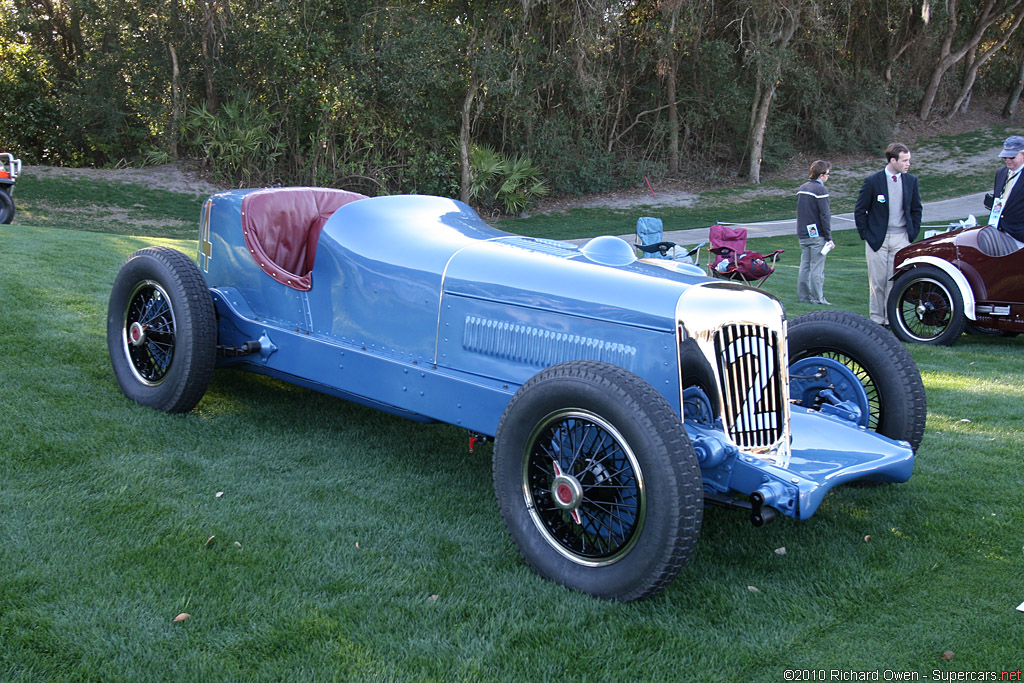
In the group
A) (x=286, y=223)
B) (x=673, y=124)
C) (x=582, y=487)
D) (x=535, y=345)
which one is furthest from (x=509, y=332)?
(x=673, y=124)

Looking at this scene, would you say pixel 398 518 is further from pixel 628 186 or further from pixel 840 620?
pixel 628 186

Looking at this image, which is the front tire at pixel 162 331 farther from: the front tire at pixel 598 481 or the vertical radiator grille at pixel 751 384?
the vertical radiator grille at pixel 751 384

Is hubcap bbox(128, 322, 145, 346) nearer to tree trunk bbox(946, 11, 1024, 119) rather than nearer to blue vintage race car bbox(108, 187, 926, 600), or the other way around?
blue vintage race car bbox(108, 187, 926, 600)

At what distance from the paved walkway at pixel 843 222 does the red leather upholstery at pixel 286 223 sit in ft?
34.9

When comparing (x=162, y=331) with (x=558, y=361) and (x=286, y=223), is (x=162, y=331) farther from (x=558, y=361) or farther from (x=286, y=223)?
(x=558, y=361)

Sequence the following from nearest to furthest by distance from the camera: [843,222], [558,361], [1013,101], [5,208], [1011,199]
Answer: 1. [558,361]
2. [1011,199]
3. [5,208]
4. [843,222]
5. [1013,101]

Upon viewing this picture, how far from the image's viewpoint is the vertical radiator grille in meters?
3.08

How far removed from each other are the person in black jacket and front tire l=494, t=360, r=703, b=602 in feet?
22.6

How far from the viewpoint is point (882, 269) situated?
8.05m

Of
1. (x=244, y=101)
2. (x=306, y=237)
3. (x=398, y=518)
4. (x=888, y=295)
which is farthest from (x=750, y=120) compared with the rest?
(x=398, y=518)

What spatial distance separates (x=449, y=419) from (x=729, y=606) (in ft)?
4.66

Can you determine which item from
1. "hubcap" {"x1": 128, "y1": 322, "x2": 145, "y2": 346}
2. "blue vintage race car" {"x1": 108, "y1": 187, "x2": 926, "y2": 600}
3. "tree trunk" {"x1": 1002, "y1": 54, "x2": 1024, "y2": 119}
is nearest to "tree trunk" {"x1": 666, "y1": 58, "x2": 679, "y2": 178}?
"tree trunk" {"x1": 1002, "y1": 54, "x2": 1024, "y2": 119}

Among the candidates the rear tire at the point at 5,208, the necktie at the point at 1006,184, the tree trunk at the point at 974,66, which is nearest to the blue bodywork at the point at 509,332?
the necktie at the point at 1006,184

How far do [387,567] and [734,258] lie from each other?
6.49 meters
